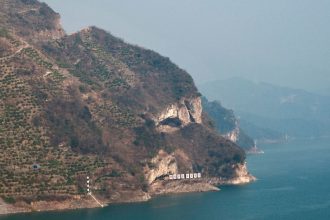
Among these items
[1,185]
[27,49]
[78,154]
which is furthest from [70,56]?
[1,185]

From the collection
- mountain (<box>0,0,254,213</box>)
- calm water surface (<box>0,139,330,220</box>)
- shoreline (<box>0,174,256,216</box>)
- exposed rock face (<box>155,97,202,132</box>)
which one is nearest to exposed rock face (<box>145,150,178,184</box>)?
mountain (<box>0,0,254,213</box>)

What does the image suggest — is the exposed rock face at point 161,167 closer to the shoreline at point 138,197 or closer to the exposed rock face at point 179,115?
the shoreline at point 138,197

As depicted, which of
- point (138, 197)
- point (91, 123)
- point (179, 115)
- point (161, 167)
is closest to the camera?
point (138, 197)

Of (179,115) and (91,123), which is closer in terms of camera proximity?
(91,123)

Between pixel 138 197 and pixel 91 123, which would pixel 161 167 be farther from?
pixel 91 123

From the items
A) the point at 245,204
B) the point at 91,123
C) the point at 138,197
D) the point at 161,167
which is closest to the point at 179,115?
the point at 161,167

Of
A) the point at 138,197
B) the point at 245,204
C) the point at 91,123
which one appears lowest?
the point at 245,204

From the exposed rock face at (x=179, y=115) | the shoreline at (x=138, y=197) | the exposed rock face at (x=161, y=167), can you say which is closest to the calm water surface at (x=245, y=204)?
the shoreline at (x=138, y=197)
